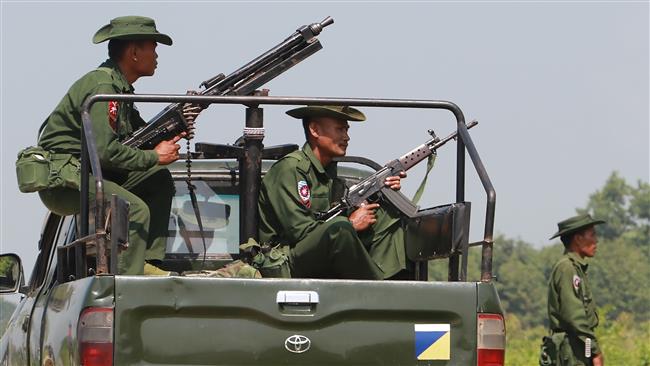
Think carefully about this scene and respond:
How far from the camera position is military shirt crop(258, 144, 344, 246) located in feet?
26.1

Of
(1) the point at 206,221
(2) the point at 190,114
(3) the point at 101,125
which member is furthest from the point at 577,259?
(3) the point at 101,125

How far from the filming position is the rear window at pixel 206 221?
8.93 metres

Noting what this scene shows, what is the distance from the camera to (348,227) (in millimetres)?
7738

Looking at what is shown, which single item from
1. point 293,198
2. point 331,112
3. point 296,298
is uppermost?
point 331,112

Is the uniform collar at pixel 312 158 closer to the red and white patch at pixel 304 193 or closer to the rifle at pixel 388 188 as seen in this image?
the rifle at pixel 388 188

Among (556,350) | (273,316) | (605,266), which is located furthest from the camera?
(605,266)

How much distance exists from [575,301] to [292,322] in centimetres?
602

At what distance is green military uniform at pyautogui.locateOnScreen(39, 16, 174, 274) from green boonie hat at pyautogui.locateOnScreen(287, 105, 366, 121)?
81 cm

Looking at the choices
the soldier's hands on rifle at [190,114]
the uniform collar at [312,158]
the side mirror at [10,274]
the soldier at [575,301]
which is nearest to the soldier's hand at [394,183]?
the uniform collar at [312,158]

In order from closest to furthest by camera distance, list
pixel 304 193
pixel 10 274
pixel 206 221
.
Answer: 1. pixel 304 193
2. pixel 10 274
3. pixel 206 221

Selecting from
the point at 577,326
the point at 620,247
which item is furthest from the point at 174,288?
the point at 620,247

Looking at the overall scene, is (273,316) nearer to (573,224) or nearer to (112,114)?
(112,114)

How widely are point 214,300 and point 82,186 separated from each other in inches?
34.3

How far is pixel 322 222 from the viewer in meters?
8.03
